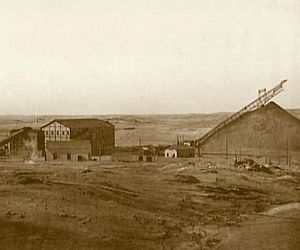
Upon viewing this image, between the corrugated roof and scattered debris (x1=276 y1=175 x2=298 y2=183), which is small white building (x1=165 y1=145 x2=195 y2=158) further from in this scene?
scattered debris (x1=276 y1=175 x2=298 y2=183)

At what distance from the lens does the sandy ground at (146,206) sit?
285 cm

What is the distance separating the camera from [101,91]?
3.13 meters

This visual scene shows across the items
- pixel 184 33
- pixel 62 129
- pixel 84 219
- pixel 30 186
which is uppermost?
pixel 184 33

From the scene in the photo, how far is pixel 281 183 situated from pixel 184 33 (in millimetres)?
1122

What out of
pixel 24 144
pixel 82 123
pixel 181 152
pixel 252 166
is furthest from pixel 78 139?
pixel 252 166

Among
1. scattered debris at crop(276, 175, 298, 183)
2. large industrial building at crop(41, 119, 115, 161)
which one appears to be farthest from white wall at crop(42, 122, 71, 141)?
scattered debris at crop(276, 175, 298, 183)

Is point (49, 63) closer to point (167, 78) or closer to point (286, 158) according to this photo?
point (167, 78)

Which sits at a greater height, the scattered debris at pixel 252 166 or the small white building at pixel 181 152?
the small white building at pixel 181 152

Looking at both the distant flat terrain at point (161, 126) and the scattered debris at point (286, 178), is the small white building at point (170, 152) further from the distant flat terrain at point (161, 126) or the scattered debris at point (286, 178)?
the scattered debris at point (286, 178)

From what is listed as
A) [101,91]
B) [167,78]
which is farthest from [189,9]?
[101,91]

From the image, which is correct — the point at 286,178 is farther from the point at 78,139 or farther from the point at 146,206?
the point at 78,139

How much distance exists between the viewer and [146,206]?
3.02m

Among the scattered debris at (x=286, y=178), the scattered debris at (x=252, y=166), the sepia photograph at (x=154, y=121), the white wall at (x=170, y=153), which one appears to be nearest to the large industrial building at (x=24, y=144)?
the sepia photograph at (x=154, y=121)

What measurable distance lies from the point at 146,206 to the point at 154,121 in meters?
0.53
